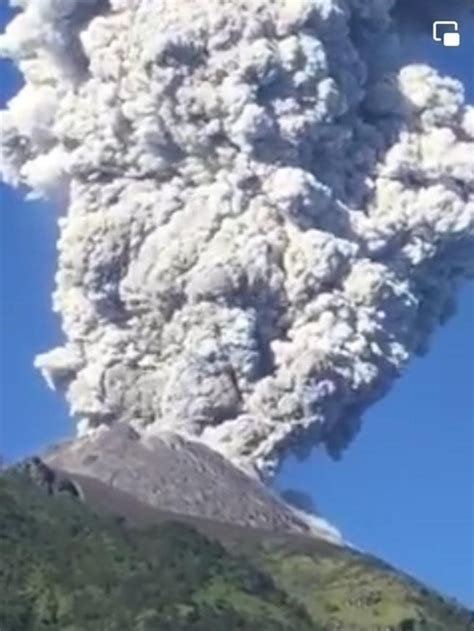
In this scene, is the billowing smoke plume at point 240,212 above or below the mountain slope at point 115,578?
above

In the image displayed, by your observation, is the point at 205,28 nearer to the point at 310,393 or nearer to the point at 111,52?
the point at 111,52

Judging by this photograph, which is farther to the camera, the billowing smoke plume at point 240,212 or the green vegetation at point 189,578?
the green vegetation at point 189,578

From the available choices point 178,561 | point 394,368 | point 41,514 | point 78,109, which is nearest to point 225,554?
point 178,561

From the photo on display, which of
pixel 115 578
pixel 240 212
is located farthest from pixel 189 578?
pixel 240 212

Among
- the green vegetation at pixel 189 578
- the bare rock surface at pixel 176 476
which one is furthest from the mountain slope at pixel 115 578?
the bare rock surface at pixel 176 476

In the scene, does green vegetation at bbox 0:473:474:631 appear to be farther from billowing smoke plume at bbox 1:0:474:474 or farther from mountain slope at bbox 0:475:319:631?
billowing smoke plume at bbox 1:0:474:474

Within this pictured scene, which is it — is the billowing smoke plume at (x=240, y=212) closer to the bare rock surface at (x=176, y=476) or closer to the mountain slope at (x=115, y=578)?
the bare rock surface at (x=176, y=476)

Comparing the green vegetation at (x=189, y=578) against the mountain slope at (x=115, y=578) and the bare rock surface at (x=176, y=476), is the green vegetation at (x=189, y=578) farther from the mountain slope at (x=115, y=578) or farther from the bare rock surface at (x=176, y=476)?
the bare rock surface at (x=176, y=476)
